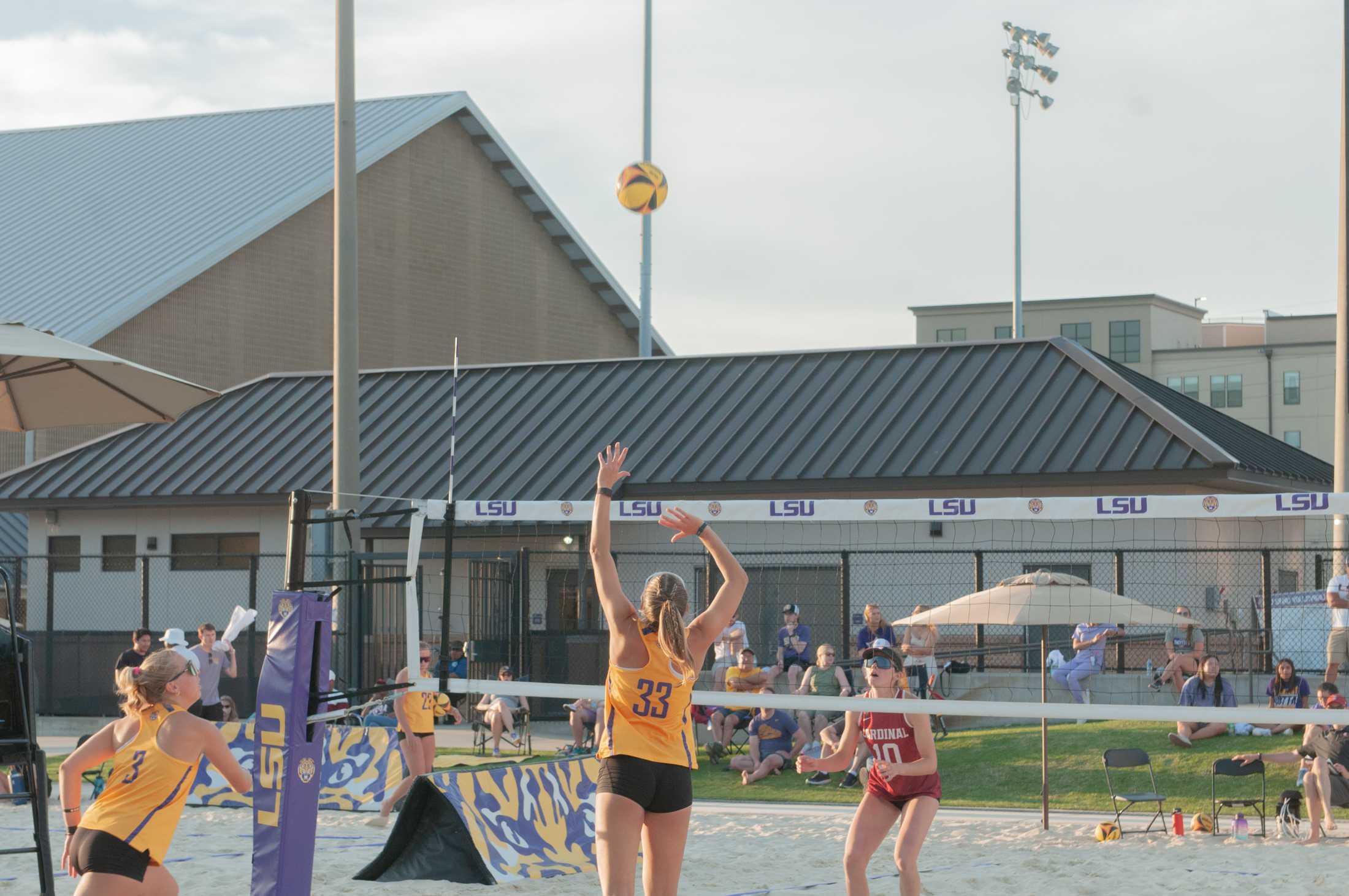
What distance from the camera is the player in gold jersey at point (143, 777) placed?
5555 mm

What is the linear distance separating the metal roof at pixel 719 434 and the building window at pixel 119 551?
2.99 feet

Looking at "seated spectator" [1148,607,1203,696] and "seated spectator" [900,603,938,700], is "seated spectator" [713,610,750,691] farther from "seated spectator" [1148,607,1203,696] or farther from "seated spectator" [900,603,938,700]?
"seated spectator" [1148,607,1203,696]

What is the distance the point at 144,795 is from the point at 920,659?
421 inches

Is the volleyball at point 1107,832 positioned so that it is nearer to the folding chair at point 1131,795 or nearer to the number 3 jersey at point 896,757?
the folding chair at point 1131,795

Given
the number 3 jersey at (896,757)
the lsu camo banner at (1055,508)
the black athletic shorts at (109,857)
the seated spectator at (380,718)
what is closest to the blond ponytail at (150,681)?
the black athletic shorts at (109,857)

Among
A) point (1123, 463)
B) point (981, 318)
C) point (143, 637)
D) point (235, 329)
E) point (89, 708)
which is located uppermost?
point (981, 318)

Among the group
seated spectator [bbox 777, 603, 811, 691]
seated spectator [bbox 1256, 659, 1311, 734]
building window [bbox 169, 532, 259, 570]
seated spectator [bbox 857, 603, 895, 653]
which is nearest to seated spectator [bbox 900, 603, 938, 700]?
seated spectator [bbox 857, 603, 895, 653]

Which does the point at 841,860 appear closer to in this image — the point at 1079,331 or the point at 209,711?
the point at 209,711

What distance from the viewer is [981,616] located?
1282cm

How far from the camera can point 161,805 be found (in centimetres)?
565

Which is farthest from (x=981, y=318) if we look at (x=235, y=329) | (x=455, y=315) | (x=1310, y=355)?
(x=235, y=329)

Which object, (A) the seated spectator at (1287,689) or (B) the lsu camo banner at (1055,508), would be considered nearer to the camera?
(B) the lsu camo banner at (1055,508)

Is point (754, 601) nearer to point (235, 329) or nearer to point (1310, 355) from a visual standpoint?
point (235, 329)

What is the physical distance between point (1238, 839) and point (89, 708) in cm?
1483
